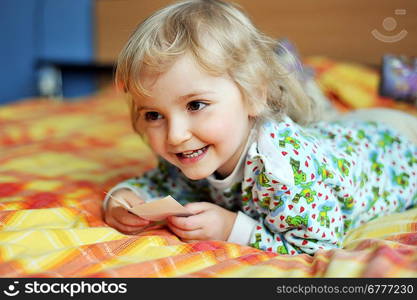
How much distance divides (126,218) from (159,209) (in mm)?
106

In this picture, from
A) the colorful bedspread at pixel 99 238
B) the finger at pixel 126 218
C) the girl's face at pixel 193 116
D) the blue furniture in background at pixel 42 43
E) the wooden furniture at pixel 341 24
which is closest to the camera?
the colorful bedspread at pixel 99 238

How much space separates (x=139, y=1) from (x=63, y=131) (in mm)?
1156

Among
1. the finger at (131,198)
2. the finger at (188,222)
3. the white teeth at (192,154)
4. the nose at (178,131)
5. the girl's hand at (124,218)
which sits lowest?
the girl's hand at (124,218)

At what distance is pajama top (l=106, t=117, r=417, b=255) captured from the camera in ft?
2.92

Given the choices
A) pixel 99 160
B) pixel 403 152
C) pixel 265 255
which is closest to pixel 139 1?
pixel 99 160

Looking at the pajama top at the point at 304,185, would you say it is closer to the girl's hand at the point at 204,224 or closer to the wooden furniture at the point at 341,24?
the girl's hand at the point at 204,224

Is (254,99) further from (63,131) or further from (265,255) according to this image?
(63,131)

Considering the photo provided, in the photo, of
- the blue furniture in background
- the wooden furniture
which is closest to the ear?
the wooden furniture

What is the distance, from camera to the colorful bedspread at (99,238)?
2.39ft

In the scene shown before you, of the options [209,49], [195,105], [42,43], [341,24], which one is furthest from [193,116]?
[42,43]

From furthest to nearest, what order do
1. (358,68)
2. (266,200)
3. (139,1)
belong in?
(139,1) < (358,68) < (266,200)

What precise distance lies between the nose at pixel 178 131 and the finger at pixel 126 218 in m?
0.19

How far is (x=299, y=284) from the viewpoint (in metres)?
0.68

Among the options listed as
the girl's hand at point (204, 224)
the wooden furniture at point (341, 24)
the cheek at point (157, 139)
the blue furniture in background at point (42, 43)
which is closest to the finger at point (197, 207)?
the girl's hand at point (204, 224)
